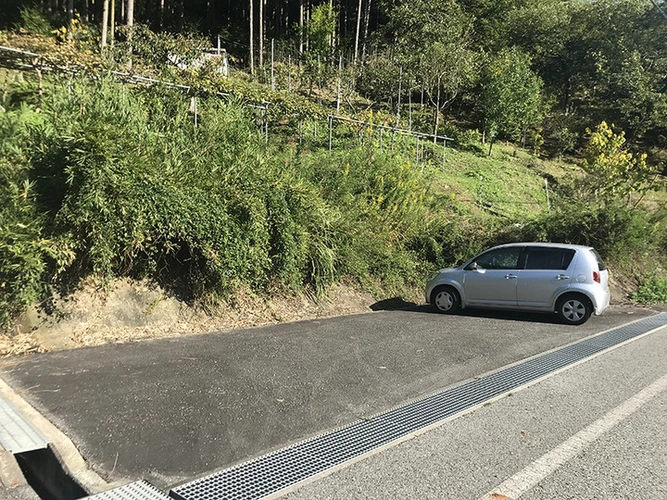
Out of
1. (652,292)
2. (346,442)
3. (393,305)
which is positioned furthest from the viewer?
(652,292)

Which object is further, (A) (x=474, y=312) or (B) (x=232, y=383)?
(A) (x=474, y=312)

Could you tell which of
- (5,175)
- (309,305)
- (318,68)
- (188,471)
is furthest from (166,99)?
(318,68)

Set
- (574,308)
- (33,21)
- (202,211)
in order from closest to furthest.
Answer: (202,211)
(574,308)
(33,21)

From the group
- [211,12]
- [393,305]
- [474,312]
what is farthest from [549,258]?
[211,12]

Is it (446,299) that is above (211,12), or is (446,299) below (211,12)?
below

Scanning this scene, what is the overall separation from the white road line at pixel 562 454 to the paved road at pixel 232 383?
152 centimetres

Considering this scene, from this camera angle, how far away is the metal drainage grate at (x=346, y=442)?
10.4 ft

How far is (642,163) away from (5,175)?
21724mm

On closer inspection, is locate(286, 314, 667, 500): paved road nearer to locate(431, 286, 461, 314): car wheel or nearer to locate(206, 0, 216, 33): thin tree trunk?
locate(431, 286, 461, 314): car wheel

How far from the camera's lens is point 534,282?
9.38m

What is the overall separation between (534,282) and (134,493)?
8267mm

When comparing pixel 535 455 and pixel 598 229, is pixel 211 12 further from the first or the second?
pixel 535 455

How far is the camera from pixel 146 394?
4645 millimetres

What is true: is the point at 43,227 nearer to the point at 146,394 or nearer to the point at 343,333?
the point at 146,394
